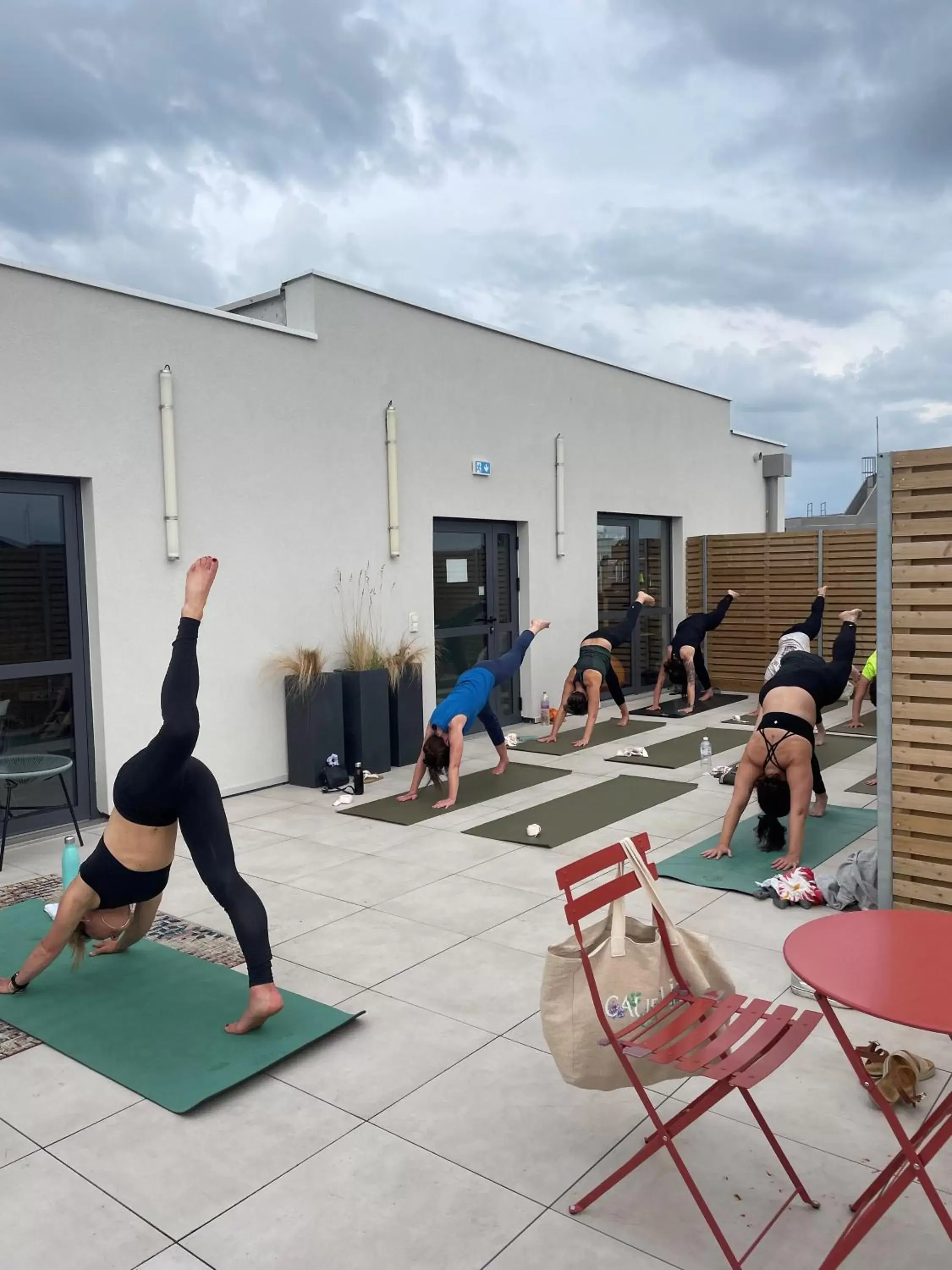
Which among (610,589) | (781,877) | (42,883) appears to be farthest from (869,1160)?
(610,589)

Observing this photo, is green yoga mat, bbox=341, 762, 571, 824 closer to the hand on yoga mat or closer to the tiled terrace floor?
the hand on yoga mat

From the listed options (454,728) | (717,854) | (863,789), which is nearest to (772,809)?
(717,854)

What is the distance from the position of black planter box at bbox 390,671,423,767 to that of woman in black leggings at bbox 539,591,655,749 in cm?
150

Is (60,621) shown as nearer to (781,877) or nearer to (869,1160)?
(781,877)

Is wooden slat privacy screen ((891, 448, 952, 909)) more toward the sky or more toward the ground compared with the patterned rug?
more toward the sky

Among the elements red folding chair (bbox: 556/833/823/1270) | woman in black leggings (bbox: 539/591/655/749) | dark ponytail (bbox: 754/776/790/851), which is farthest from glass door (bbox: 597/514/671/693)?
red folding chair (bbox: 556/833/823/1270)

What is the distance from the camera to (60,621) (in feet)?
20.4

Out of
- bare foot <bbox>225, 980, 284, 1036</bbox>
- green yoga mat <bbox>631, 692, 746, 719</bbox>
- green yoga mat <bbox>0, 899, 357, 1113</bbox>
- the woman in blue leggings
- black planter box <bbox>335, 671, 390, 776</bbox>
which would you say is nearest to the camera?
green yoga mat <bbox>0, 899, 357, 1113</bbox>

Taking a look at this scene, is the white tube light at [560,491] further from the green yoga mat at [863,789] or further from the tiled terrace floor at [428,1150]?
the tiled terrace floor at [428,1150]

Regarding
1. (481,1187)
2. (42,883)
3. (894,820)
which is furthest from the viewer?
(42,883)

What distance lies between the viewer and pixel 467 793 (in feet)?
23.5

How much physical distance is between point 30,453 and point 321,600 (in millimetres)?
2602

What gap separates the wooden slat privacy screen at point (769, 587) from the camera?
1169 cm

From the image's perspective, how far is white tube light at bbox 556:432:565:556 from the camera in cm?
1034
